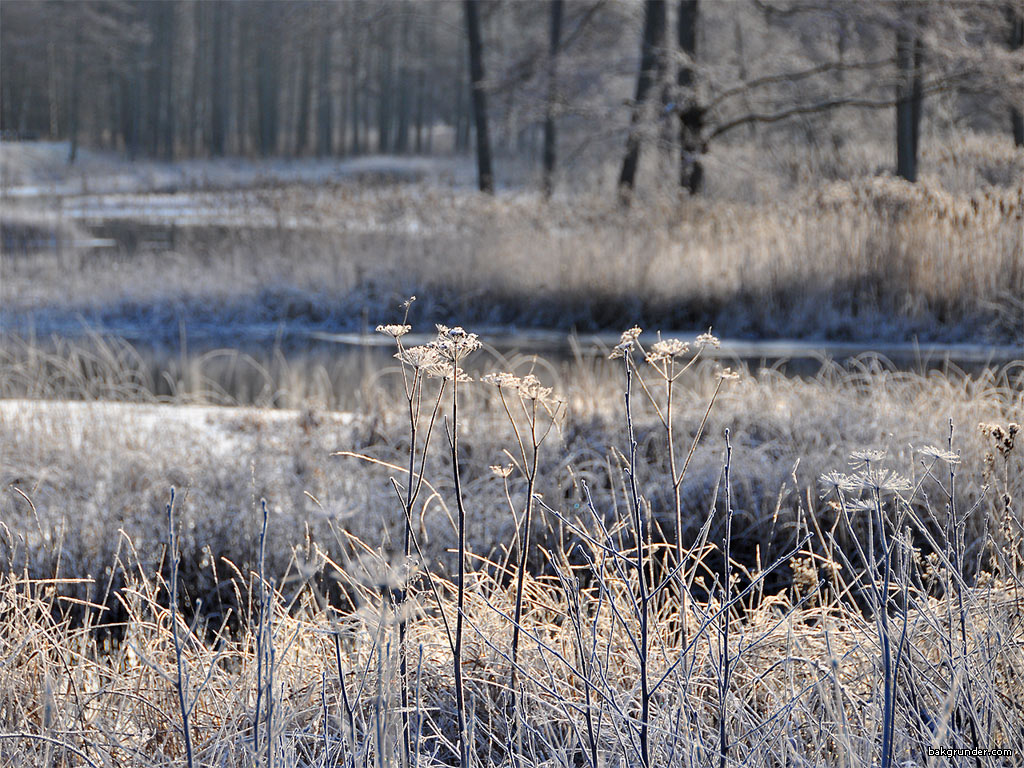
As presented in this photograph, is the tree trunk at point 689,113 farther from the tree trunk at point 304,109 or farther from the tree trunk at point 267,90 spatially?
the tree trunk at point 304,109

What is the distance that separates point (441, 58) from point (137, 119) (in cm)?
1368

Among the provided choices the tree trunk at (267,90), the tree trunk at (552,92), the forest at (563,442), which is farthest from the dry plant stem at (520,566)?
the tree trunk at (267,90)

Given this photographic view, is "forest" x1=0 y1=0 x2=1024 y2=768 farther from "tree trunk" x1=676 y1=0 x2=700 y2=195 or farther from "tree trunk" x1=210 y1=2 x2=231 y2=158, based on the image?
"tree trunk" x1=210 y1=2 x2=231 y2=158

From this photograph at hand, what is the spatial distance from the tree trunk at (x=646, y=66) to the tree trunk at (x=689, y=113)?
0.41 meters

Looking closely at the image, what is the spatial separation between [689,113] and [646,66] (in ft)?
7.62

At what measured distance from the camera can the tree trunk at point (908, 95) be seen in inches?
512

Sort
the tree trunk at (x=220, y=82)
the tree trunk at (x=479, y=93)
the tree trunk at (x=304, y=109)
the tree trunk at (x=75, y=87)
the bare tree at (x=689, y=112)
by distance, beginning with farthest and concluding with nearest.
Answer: the tree trunk at (x=304, y=109) < the tree trunk at (x=220, y=82) < the tree trunk at (x=75, y=87) < the tree trunk at (x=479, y=93) < the bare tree at (x=689, y=112)

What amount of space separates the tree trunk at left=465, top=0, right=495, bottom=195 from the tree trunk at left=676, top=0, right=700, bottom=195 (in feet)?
18.2

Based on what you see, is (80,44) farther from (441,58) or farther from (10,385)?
(10,385)

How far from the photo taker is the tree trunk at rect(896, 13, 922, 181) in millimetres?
13016

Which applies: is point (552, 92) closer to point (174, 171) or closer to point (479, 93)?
point (479, 93)

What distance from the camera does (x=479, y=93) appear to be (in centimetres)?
2053

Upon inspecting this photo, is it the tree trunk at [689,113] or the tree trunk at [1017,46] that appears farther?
the tree trunk at [1017,46]

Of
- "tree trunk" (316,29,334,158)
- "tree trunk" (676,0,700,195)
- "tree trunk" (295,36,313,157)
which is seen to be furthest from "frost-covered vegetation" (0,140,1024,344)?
"tree trunk" (316,29,334,158)
